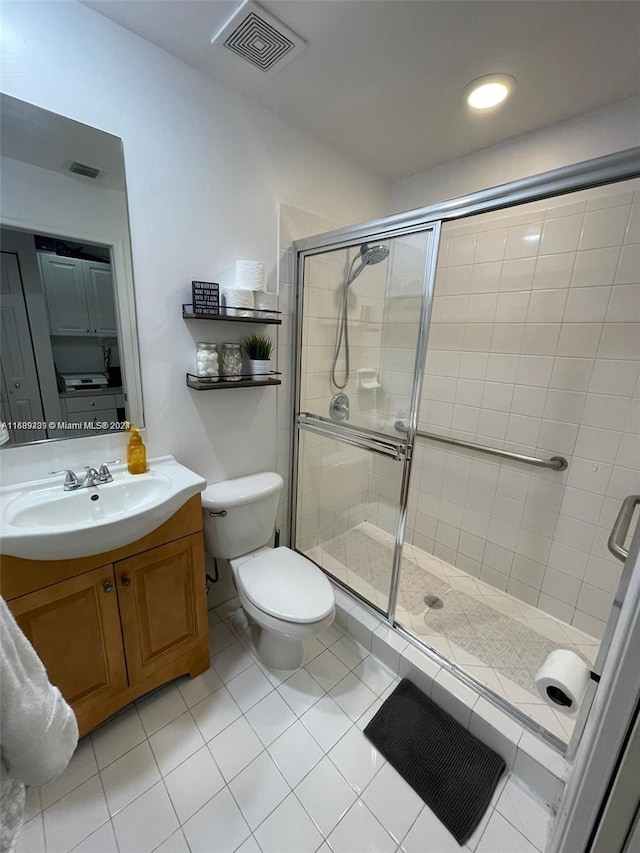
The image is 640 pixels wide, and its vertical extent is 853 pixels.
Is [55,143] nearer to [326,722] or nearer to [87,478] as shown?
[87,478]

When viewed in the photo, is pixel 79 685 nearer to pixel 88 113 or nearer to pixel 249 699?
pixel 249 699

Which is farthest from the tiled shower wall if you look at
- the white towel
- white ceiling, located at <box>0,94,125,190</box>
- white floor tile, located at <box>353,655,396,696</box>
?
white ceiling, located at <box>0,94,125,190</box>

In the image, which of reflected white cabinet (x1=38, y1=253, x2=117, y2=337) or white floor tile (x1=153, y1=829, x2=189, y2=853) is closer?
white floor tile (x1=153, y1=829, x2=189, y2=853)

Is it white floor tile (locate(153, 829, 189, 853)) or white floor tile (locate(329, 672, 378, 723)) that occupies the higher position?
white floor tile (locate(153, 829, 189, 853))

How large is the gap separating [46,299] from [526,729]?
7.21 feet

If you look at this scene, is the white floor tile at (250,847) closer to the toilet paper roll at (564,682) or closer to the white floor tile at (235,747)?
the white floor tile at (235,747)

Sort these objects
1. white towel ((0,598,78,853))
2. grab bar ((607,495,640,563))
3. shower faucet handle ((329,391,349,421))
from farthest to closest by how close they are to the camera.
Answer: shower faucet handle ((329,391,349,421)) < grab bar ((607,495,640,563)) < white towel ((0,598,78,853))

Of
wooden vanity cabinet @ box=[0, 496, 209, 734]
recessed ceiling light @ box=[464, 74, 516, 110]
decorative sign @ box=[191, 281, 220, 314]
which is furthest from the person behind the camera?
decorative sign @ box=[191, 281, 220, 314]

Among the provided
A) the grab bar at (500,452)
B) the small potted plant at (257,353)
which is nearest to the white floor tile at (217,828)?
the grab bar at (500,452)

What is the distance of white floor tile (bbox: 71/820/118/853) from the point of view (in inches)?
38.4

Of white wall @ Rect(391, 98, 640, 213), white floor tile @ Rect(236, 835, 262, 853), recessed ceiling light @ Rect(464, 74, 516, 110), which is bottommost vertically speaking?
white floor tile @ Rect(236, 835, 262, 853)

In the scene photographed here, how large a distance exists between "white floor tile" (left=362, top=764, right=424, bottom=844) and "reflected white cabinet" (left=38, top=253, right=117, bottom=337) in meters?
1.80

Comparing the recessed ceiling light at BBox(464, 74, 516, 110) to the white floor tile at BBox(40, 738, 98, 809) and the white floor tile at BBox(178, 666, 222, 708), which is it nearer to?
the white floor tile at BBox(178, 666, 222, 708)

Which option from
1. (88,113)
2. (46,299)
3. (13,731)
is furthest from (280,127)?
(13,731)
